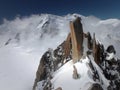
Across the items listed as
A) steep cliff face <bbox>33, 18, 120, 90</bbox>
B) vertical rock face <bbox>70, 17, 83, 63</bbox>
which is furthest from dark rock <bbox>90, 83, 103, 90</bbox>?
vertical rock face <bbox>70, 17, 83, 63</bbox>

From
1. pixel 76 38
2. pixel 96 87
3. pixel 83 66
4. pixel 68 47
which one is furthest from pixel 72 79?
pixel 68 47

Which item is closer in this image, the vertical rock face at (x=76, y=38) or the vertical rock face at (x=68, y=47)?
the vertical rock face at (x=76, y=38)

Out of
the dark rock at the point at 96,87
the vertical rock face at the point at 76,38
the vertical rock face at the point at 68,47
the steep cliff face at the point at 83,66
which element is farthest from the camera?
the vertical rock face at the point at 68,47

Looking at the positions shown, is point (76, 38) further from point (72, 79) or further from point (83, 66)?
point (72, 79)

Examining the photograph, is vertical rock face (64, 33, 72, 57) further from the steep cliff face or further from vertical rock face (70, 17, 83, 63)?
vertical rock face (70, 17, 83, 63)

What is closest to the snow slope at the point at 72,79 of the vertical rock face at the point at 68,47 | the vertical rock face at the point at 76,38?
the vertical rock face at the point at 76,38

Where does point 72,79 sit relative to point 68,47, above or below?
below

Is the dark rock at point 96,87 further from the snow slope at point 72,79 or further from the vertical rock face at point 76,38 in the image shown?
the vertical rock face at point 76,38

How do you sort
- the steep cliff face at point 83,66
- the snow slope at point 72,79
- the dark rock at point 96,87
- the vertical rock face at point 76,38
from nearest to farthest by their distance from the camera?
the dark rock at point 96,87, the snow slope at point 72,79, the steep cliff face at point 83,66, the vertical rock face at point 76,38

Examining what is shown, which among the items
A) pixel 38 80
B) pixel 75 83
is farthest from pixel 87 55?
pixel 38 80

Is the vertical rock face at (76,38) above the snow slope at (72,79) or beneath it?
above

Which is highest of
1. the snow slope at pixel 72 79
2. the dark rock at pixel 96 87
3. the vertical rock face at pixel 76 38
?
the vertical rock face at pixel 76 38
